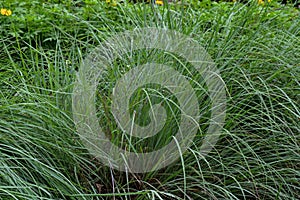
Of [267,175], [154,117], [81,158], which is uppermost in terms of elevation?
[154,117]

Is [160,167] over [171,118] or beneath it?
beneath

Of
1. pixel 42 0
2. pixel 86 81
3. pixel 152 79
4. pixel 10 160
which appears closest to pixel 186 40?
pixel 152 79

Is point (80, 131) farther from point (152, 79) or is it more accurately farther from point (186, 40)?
point (186, 40)

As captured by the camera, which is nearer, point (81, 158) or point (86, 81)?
point (81, 158)

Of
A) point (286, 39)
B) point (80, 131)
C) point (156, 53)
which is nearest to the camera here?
point (80, 131)

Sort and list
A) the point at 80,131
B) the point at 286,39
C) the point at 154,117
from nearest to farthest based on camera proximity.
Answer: the point at 154,117, the point at 80,131, the point at 286,39

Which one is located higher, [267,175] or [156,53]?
[156,53]

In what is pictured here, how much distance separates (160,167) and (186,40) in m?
0.70

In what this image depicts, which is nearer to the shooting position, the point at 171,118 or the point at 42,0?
the point at 171,118

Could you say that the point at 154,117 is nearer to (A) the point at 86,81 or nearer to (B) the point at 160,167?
(B) the point at 160,167

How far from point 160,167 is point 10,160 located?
0.59 m

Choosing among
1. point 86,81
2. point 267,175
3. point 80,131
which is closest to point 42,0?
point 86,81

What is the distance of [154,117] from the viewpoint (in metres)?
1.85

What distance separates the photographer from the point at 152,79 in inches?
83.7
